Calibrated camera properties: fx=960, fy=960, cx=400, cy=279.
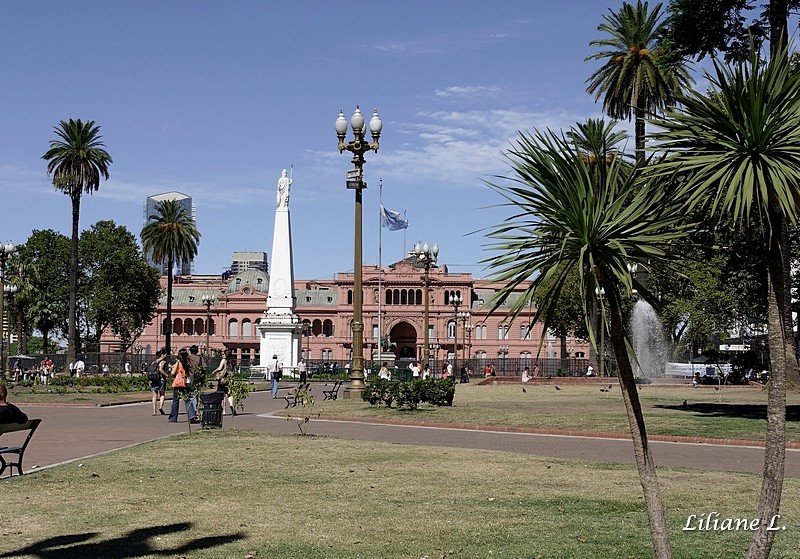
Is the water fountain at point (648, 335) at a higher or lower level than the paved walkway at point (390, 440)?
higher

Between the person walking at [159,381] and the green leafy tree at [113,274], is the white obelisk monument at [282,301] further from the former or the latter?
the person walking at [159,381]

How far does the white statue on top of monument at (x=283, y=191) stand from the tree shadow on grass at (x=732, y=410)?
111 feet

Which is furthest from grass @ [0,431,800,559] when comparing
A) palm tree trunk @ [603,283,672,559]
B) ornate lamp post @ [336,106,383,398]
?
ornate lamp post @ [336,106,383,398]

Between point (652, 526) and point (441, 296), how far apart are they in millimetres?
113781

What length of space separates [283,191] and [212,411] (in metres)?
39.9

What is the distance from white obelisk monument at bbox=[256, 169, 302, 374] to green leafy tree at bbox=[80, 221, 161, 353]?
26.0m

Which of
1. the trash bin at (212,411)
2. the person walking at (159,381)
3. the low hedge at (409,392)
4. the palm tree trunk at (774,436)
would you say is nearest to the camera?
the palm tree trunk at (774,436)

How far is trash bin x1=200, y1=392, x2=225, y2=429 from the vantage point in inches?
748

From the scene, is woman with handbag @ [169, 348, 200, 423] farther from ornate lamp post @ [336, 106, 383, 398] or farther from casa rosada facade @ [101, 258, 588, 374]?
casa rosada facade @ [101, 258, 588, 374]

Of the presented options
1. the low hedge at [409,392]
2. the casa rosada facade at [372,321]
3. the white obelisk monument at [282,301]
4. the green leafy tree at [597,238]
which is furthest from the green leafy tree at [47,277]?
the green leafy tree at [597,238]

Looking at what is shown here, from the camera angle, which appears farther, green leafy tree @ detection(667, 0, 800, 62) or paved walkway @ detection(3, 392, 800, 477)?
green leafy tree @ detection(667, 0, 800, 62)

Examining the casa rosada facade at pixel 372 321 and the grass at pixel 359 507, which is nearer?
the grass at pixel 359 507

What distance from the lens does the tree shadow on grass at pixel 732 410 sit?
2254 cm

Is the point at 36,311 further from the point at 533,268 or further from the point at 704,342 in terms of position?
the point at 533,268
